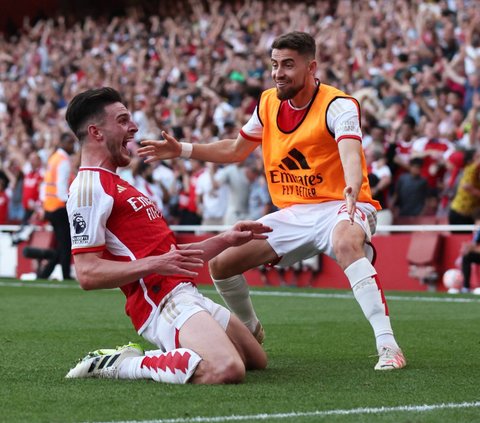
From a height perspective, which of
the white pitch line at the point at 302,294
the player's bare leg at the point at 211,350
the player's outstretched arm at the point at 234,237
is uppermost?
the player's outstretched arm at the point at 234,237

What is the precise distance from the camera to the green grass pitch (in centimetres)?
499

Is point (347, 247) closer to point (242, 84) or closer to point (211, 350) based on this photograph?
point (211, 350)

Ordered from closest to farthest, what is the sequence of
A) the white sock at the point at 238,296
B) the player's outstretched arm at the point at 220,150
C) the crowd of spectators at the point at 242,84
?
the white sock at the point at 238,296 → the player's outstretched arm at the point at 220,150 → the crowd of spectators at the point at 242,84

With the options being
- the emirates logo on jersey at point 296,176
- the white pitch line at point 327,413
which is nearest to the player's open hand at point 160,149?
the emirates logo on jersey at point 296,176

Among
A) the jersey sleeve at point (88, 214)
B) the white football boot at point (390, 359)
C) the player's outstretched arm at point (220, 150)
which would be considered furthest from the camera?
the player's outstretched arm at point (220, 150)

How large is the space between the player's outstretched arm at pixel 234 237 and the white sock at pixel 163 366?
651 millimetres

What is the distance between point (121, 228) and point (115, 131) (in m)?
0.56

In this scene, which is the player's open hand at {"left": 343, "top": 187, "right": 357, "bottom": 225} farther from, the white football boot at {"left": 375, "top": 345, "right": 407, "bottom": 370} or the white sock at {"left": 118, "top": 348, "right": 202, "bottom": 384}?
the white sock at {"left": 118, "top": 348, "right": 202, "bottom": 384}

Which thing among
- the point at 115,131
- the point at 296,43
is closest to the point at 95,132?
the point at 115,131

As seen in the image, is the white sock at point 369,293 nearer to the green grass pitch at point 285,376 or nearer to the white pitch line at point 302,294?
the green grass pitch at point 285,376

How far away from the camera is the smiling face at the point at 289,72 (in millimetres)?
7250

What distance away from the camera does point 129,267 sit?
5922 millimetres

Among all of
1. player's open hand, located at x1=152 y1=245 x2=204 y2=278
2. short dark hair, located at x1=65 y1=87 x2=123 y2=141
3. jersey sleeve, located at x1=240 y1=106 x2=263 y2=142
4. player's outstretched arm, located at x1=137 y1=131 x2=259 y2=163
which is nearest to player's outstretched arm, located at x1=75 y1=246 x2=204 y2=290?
player's open hand, located at x1=152 y1=245 x2=204 y2=278

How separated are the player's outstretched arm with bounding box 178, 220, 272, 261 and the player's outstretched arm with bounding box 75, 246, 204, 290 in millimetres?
355
